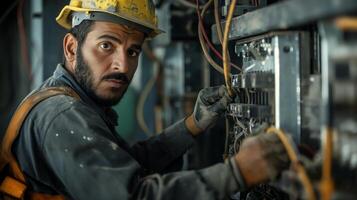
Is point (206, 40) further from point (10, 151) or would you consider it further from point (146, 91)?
point (146, 91)

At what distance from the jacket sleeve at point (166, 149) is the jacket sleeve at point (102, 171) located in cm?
55

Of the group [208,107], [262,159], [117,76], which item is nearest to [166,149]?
[208,107]

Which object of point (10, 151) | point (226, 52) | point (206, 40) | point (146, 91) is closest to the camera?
point (226, 52)

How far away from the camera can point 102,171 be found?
3.87 feet

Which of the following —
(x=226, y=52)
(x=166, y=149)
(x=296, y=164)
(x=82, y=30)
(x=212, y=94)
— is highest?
(x=82, y=30)

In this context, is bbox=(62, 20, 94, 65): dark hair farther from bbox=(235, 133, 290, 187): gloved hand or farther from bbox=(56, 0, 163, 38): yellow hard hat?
bbox=(235, 133, 290, 187): gloved hand

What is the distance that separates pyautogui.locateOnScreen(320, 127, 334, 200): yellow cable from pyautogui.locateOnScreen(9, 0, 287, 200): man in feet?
0.62

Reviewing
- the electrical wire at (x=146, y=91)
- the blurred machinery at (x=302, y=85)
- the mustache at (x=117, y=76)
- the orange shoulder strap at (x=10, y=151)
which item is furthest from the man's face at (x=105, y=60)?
the electrical wire at (x=146, y=91)

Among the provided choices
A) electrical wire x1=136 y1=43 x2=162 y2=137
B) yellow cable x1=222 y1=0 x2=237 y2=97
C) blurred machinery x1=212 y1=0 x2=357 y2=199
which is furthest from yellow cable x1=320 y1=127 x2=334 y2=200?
electrical wire x1=136 y1=43 x2=162 y2=137

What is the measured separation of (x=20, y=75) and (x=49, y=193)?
6.59 ft

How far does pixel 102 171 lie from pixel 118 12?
26.7 inches

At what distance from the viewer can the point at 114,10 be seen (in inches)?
63.8

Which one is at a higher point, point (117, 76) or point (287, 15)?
point (287, 15)

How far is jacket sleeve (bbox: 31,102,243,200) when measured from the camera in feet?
3.69
